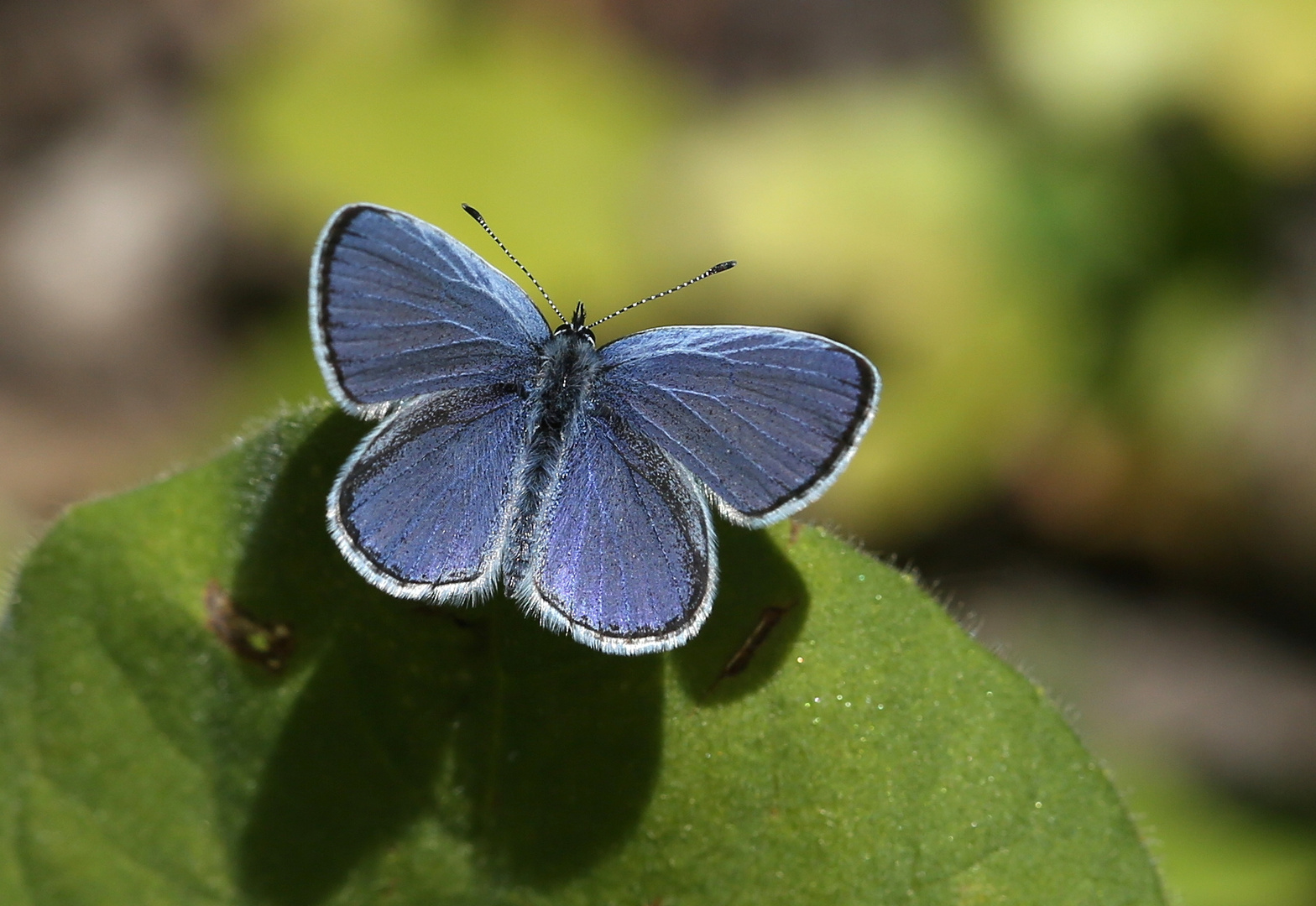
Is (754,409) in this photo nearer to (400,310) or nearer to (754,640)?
(754,640)

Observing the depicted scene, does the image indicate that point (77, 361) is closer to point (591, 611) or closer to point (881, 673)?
point (591, 611)

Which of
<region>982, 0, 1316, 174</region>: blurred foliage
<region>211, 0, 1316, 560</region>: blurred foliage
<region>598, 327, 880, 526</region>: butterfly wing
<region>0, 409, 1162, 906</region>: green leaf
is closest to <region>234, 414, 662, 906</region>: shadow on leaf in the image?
<region>0, 409, 1162, 906</region>: green leaf

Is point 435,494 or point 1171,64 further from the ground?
point 1171,64

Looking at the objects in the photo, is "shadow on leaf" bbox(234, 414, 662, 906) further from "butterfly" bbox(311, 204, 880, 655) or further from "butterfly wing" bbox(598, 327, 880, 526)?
"butterfly wing" bbox(598, 327, 880, 526)

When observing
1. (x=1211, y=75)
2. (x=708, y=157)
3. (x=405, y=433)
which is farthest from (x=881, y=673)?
(x=1211, y=75)

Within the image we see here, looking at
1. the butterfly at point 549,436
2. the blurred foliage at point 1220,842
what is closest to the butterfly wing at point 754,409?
the butterfly at point 549,436

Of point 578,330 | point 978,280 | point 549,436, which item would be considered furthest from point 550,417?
point 978,280
